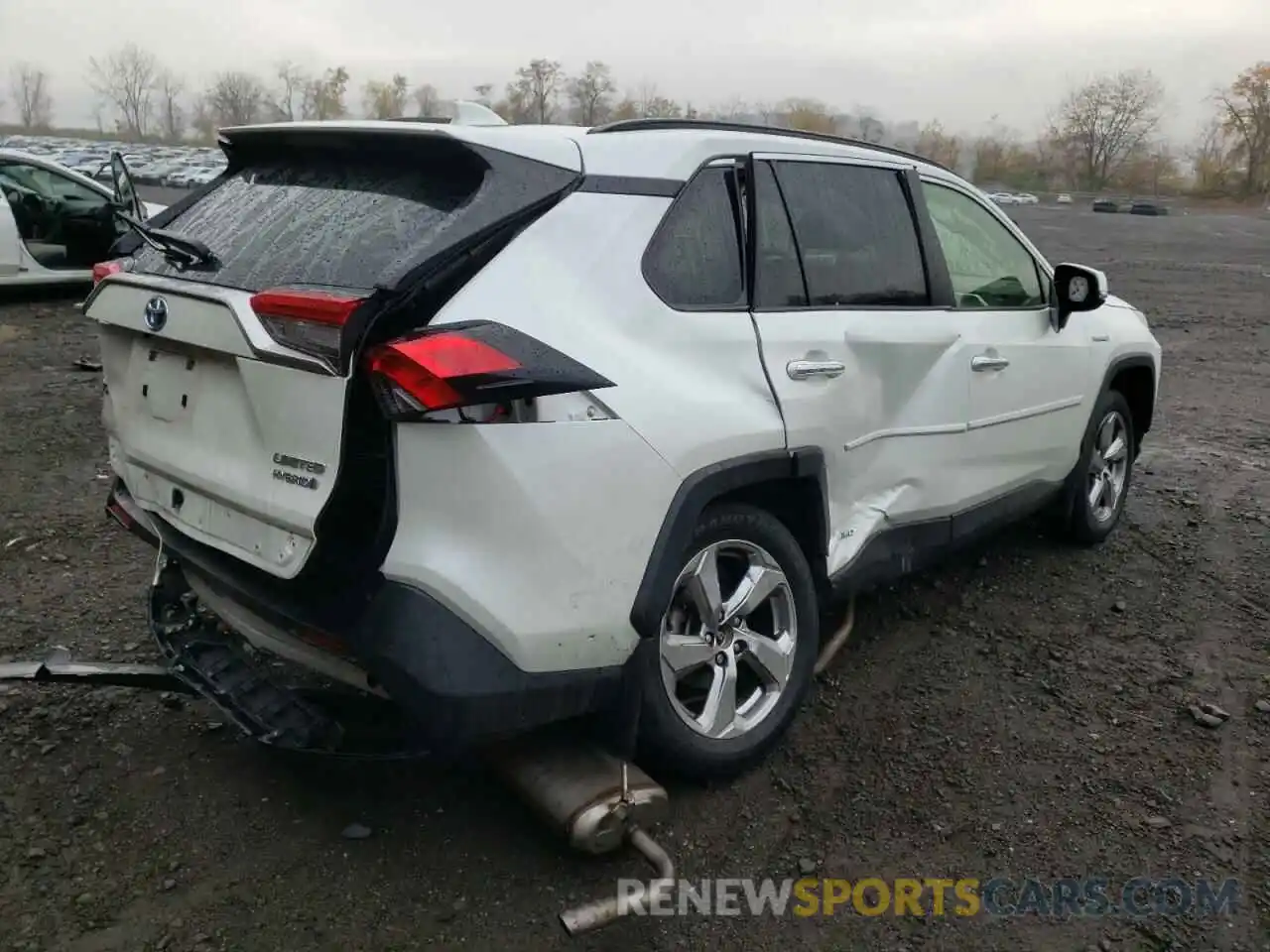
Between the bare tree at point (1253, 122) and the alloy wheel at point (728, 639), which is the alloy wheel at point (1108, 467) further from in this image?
the bare tree at point (1253, 122)

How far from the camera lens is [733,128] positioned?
3328 mm

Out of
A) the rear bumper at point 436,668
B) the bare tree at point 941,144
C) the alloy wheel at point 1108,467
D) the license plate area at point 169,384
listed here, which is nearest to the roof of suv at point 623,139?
the license plate area at point 169,384

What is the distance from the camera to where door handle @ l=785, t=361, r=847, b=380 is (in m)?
3.14

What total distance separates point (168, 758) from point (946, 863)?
2.31m

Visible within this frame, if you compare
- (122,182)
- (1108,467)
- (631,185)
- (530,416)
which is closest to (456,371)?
(530,416)

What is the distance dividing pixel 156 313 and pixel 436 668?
127cm

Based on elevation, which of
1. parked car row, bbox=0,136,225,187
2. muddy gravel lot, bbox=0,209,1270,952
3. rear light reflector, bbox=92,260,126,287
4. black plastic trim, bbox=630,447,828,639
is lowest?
muddy gravel lot, bbox=0,209,1270,952

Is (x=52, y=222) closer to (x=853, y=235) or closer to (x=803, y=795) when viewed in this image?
(x=853, y=235)

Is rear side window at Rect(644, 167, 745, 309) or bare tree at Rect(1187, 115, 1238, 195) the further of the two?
bare tree at Rect(1187, 115, 1238, 195)

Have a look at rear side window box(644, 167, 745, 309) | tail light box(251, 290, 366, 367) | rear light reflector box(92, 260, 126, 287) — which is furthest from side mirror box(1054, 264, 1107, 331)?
rear light reflector box(92, 260, 126, 287)

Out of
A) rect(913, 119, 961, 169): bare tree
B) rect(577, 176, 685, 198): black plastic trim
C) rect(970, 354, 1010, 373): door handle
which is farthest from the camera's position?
rect(913, 119, 961, 169): bare tree

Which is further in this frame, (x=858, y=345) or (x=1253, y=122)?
(x=1253, y=122)

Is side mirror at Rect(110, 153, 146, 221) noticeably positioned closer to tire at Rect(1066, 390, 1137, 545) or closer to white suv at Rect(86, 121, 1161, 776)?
white suv at Rect(86, 121, 1161, 776)

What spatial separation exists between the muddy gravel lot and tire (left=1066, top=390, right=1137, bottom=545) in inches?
7.3
